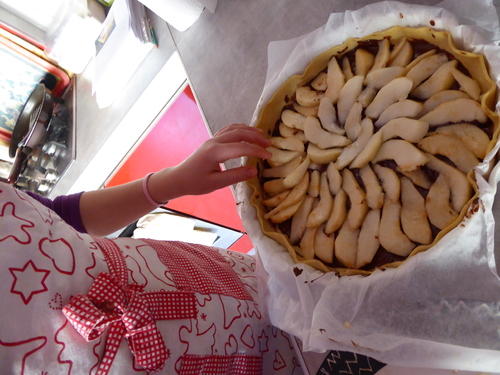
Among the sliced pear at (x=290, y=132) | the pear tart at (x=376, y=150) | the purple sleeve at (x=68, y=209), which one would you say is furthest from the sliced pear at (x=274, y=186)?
the purple sleeve at (x=68, y=209)

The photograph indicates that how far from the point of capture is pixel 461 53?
0.60 metres

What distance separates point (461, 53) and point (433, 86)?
7 centimetres

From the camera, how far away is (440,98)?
622 millimetres

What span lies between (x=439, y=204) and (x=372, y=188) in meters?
0.12

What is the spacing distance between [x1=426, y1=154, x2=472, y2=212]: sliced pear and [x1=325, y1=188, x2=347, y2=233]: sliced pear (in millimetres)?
173

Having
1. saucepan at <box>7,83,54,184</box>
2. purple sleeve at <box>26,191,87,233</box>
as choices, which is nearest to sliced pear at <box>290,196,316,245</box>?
purple sleeve at <box>26,191,87,233</box>

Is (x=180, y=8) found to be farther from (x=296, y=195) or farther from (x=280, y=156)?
(x=296, y=195)

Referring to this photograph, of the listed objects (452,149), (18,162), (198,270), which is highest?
(452,149)

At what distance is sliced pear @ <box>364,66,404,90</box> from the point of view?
680 millimetres

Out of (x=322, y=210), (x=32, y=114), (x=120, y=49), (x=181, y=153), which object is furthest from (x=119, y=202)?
(x=32, y=114)

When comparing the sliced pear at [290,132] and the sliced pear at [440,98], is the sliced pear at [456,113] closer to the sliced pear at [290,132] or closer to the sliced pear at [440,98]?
the sliced pear at [440,98]

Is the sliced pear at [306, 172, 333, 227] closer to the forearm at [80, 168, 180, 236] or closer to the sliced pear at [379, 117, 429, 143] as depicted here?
the sliced pear at [379, 117, 429, 143]

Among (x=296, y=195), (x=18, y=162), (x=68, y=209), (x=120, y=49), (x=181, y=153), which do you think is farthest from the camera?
(x=181, y=153)

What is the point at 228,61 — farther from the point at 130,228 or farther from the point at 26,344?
the point at 26,344
